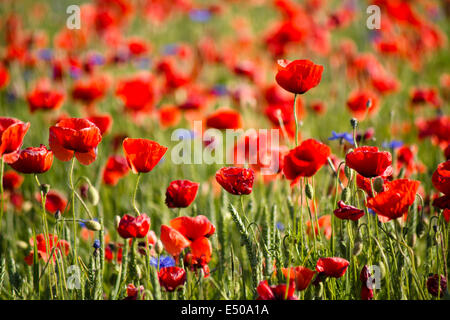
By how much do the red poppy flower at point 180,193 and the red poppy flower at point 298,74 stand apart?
0.29m

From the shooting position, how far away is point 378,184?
1.01m

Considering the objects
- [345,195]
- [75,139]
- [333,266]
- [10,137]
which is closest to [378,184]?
[345,195]

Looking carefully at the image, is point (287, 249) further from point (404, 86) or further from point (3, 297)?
point (404, 86)

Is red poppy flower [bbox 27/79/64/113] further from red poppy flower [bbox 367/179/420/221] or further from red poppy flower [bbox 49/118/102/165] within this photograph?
red poppy flower [bbox 367/179/420/221]

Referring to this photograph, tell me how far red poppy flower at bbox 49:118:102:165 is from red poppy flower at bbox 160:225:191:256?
8.9 inches

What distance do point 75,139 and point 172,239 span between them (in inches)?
10.8

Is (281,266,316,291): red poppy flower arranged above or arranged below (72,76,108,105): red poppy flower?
below

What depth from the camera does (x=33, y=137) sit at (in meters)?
2.42

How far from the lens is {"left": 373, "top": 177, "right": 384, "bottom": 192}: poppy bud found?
39.6 inches


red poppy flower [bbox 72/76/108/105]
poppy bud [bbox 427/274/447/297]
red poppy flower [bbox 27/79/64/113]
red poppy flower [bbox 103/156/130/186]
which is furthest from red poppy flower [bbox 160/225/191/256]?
red poppy flower [bbox 72/76/108/105]

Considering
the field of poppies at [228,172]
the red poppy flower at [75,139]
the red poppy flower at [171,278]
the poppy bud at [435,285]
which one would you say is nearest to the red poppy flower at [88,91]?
the field of poppies at [228,172]

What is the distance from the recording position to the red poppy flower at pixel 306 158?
0.96 m

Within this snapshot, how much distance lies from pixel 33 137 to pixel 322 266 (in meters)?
1.87

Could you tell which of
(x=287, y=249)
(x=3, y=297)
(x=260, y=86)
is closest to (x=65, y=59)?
(x=260, y=86)
